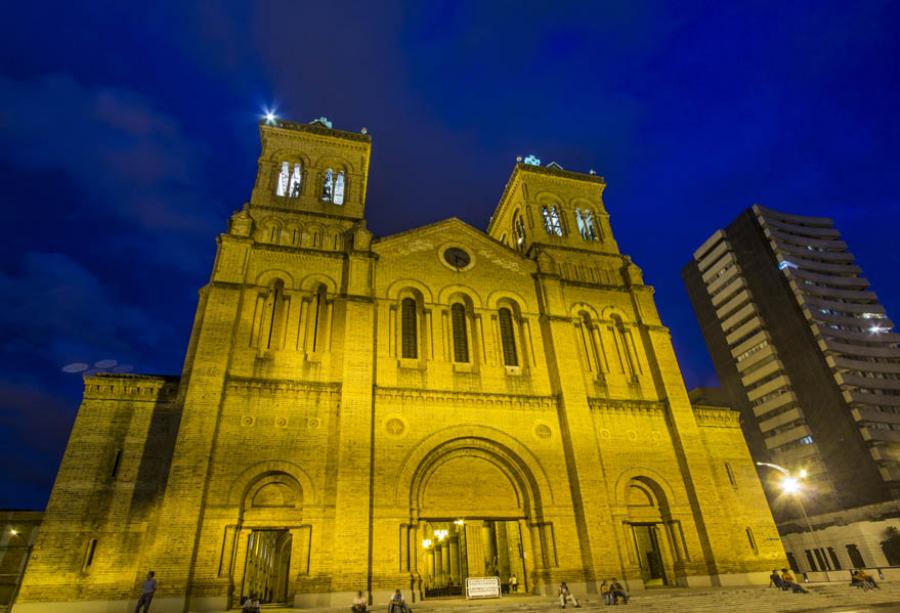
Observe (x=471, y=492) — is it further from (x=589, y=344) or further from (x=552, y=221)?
(x=552, y=221)

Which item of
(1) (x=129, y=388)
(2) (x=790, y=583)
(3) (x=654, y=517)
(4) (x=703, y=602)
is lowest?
(4) (x=703, y=602)

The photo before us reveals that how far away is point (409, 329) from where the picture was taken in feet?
71.4

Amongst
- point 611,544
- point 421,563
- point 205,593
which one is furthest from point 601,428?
point 205,593

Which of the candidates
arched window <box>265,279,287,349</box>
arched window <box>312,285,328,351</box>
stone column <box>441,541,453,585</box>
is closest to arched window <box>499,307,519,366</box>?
arched window <box>312,285,328,351</box>

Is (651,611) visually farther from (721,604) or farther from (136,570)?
(136,570)

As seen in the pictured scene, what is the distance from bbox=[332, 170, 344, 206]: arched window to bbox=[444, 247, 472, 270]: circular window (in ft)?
20.5

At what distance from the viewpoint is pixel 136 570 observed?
50.6 ft

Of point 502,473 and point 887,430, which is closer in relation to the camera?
point 502,473

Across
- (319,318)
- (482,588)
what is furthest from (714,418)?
(319,318)

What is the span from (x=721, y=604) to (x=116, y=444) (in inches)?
789

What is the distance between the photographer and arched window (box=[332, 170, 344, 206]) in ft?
84.6

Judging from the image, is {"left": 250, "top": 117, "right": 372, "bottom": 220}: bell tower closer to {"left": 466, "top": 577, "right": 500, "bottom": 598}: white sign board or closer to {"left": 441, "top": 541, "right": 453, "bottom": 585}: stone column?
{"left": 466, "top": 577, "right": 500, "bottom": 598}: white sign board

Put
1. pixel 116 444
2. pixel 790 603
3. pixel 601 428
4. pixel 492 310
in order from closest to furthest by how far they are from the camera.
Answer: pixel 790 603 → pixel 116 444 → pixel 601 428 → pixel 492 310

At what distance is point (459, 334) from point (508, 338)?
239cm
